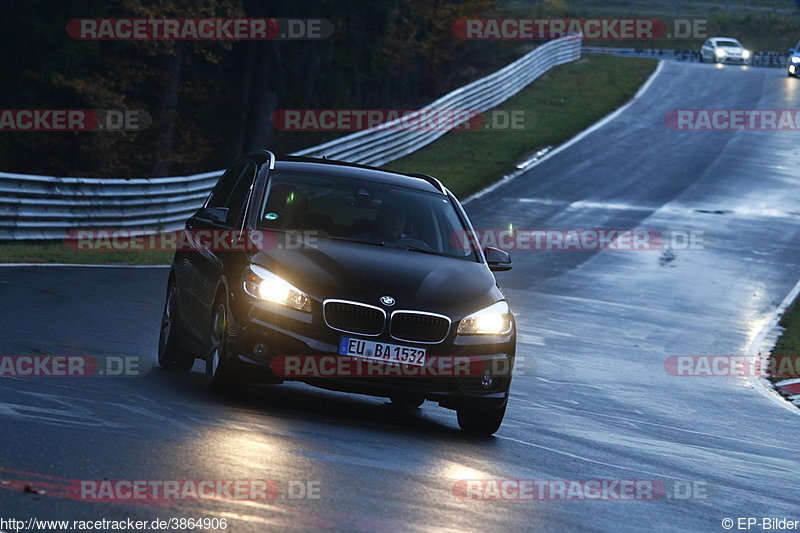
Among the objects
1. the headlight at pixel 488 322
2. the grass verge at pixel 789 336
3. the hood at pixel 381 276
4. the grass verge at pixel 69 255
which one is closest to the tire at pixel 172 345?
the hood at pixel 381 276

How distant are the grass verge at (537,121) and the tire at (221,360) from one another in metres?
22.8

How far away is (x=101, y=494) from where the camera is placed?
258 inches

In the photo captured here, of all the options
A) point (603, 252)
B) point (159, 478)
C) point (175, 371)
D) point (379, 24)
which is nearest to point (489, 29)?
point (379, 24)

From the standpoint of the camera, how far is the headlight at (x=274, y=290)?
940 centimetres

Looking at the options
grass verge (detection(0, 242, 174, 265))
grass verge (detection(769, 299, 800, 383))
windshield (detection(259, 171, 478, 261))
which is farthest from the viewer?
grass verge (detection(0, 242, 174, 265))

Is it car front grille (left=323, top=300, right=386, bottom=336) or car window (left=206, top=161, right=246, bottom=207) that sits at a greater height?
car window (left=206, top=161, right=246, bottom=207)

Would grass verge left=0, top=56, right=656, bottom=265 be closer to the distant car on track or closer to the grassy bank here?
the distant car on track

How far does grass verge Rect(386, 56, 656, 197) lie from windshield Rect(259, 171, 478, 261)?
21871 millimetres

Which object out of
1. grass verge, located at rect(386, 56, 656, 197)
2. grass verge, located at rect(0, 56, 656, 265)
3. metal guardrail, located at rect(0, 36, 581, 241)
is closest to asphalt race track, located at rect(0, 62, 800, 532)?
grass verge, located at rect(0, 56, 656, 265)

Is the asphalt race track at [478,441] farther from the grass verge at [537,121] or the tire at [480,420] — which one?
the grass verge at [537,121]

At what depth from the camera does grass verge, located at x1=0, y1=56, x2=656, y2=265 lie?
2219 cm

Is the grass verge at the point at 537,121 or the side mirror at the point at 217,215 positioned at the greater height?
the side mirror at the point at 217,215

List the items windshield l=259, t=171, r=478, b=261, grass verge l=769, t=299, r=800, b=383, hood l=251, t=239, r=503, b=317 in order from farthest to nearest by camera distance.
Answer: grass verge l=769, t=299, r=800, b=383 → windshield l=259, t=171, r=478, b=261 → hood l=251, t=239, r=503, b=317

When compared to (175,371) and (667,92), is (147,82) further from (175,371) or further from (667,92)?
(175,371)
